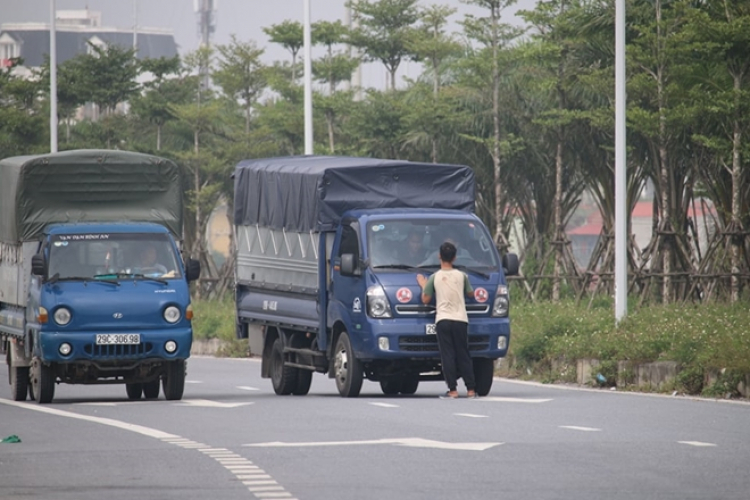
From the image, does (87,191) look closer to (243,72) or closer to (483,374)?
(483,374)

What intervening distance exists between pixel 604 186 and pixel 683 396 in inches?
742

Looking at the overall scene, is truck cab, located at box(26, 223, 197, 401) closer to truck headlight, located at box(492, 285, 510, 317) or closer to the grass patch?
truck headlight, located at box(492, 285, 510, 317)

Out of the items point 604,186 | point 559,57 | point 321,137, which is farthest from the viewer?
point 321,137

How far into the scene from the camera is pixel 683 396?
2038cm

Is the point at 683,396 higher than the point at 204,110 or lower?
lower

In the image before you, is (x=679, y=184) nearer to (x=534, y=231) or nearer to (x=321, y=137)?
(x=534, y=231)

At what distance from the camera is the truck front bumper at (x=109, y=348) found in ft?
65.4

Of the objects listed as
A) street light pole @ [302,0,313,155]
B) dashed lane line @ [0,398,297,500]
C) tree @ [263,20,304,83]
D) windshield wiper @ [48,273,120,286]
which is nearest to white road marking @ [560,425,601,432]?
dashed lane line @ [0,398,297,500]

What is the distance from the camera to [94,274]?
20703mm

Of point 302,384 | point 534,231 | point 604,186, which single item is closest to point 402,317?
point 302,384

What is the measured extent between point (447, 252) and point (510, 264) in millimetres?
1376

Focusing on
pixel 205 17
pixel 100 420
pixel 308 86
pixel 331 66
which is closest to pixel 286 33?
pixel 331 66

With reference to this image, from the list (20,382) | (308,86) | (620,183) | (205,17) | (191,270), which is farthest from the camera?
(205,17)

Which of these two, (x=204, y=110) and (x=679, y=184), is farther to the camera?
(x=204, y=110)
